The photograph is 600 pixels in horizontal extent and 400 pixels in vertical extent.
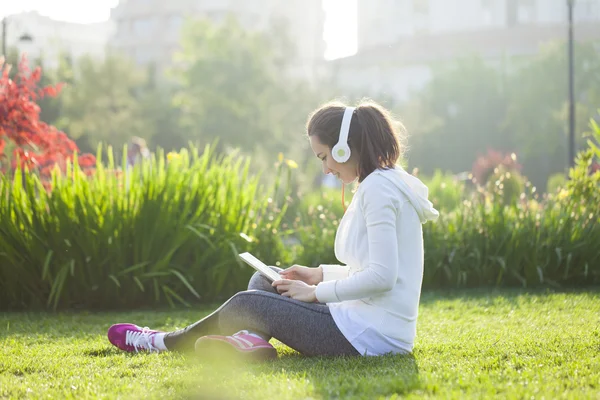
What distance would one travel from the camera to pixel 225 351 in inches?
140

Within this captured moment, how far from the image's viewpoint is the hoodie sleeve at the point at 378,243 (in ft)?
10.8

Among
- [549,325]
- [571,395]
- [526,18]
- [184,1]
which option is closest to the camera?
[571,395]

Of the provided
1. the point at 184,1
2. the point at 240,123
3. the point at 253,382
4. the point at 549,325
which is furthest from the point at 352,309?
the point at 184,1

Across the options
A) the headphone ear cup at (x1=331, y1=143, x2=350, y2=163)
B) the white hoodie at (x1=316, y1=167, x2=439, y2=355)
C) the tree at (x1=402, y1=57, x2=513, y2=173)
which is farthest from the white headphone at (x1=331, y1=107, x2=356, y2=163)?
the tree at (x1=402, y1=57, x2=513, y2=173)

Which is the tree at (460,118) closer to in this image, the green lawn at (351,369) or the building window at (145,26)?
the green lawn at (351,369)

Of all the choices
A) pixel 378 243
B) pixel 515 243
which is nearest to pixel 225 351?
pixel 378 243

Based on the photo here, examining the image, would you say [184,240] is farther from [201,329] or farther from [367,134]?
[367,134]

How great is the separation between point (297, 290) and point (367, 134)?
71 centimetres

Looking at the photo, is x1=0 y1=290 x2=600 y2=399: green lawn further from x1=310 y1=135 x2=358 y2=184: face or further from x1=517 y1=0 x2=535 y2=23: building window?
x1=517 y1=0 x2=535 y2=23: building window

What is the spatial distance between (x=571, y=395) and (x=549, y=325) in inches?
85.7

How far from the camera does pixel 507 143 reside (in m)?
42.9

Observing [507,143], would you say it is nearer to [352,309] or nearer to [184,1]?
[352,309]

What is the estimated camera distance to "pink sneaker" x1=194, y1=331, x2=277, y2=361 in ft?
11.6

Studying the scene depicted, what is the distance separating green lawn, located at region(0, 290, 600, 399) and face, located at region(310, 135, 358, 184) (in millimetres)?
760
